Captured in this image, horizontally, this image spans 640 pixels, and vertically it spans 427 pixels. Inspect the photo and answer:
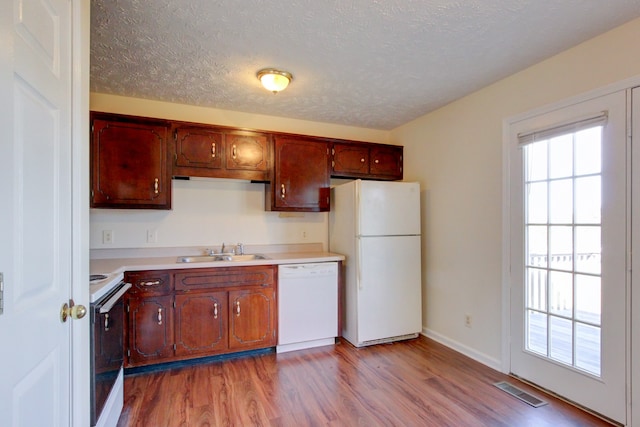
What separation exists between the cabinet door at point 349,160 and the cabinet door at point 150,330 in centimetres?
207

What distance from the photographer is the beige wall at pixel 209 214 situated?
119 inches

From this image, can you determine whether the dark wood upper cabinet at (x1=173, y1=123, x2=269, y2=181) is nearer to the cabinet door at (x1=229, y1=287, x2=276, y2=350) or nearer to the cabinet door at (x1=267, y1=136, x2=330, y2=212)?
the cabinet door at (x1=267, y1=136, x2=330, y2=212)

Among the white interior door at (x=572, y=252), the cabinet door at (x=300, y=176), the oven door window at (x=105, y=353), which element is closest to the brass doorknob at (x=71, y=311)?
the oven door window at (x=105, y=353)

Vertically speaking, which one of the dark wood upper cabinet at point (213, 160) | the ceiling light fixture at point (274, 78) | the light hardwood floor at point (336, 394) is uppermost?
the ceiling light fixture at point (274, 78)

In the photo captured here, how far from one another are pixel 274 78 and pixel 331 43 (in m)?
0.58

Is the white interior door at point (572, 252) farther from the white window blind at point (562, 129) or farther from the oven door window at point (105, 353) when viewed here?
the oven door window at point (105, 353)

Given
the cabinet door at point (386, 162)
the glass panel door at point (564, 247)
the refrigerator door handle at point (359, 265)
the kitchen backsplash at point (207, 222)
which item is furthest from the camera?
the cabinet door at point (386, 162)

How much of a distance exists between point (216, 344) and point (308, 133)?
2.37 m

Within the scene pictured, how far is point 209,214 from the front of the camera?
3.35 metres

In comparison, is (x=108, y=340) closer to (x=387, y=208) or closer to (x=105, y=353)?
(x=105, y=353)

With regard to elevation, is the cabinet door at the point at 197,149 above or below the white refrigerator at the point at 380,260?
above

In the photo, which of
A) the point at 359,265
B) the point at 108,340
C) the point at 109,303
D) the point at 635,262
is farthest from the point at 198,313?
the point at 635,262

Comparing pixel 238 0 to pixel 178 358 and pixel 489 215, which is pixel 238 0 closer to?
pixel 489 215

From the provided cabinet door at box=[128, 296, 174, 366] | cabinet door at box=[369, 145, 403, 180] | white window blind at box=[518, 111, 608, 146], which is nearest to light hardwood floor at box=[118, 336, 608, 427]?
cabinet door at box=[128, 296, 174, 366]
